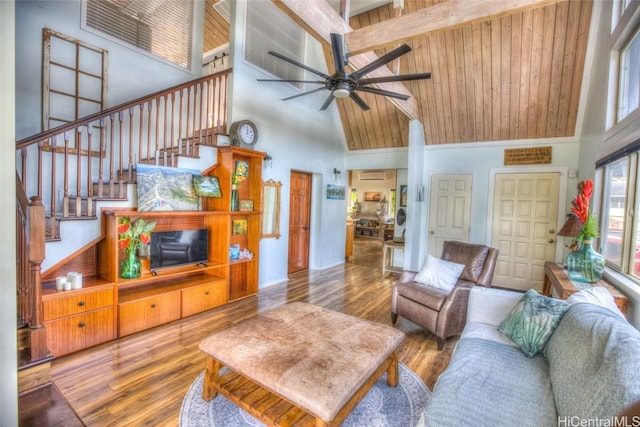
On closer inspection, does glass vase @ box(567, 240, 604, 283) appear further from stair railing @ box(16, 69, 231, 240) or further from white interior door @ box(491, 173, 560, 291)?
stair railing @ box(16, 69, 231, 240)

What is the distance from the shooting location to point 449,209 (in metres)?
5.66

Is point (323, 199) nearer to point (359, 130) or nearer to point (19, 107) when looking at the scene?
point (359, 130)

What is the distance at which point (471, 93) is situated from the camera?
15.7 ft

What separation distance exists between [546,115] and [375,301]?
3873 mm

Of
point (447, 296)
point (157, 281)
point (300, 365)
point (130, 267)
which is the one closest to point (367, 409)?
point (300, 365)

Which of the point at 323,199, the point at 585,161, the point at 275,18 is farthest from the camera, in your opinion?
the point at 323,199

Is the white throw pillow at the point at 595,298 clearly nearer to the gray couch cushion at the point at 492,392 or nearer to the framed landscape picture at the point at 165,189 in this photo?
the gray couch cushion at the point at 492,392

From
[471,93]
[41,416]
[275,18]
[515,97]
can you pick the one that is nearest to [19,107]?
[41,416]

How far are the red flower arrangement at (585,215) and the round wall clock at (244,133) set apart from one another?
384 cm

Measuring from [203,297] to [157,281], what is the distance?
1.88ft

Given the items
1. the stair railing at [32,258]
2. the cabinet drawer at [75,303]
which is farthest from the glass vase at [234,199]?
the stair railing at [32,258]

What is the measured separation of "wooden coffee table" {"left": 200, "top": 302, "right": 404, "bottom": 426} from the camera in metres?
1.56

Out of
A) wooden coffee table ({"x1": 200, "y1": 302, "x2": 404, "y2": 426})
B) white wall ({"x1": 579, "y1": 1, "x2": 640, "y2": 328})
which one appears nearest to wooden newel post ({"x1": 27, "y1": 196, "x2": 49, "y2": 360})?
wooden coffee table ({"x1": 200, "y1": 302, "x2": 404, "y2": 426})

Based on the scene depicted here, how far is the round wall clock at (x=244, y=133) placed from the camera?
4.06 m
